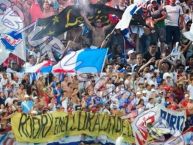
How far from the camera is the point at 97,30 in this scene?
26.6m

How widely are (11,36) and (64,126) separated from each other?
→ 603 centimetres

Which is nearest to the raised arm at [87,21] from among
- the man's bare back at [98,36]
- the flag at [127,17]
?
the man's bare back at [98,36]

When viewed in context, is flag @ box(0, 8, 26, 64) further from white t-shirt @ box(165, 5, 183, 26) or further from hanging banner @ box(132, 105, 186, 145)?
hanging banner @ box(132, 105, 186, 145)

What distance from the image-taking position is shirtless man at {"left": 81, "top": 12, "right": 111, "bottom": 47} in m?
26.5

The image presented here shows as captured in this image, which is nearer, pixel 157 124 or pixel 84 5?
pixel 157 124

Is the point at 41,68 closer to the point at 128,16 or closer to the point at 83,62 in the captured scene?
the point at 83,62

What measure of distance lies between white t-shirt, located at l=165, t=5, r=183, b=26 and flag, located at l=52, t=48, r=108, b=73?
2.63 metres

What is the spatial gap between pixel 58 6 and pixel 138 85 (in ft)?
16.4

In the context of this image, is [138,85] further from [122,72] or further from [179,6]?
[179,6]

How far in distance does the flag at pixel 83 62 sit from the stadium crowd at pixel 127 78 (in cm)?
19

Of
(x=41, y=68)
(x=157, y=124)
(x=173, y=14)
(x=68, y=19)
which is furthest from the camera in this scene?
(x=68, y=19)

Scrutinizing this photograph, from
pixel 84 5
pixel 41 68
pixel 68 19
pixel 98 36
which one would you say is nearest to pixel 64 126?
pixel 41 68

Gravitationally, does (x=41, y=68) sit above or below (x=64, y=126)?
above

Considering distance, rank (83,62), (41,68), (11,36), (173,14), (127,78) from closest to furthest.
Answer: (127,78) < (83,62) < (41,68) < (11,36) < (173,14)
